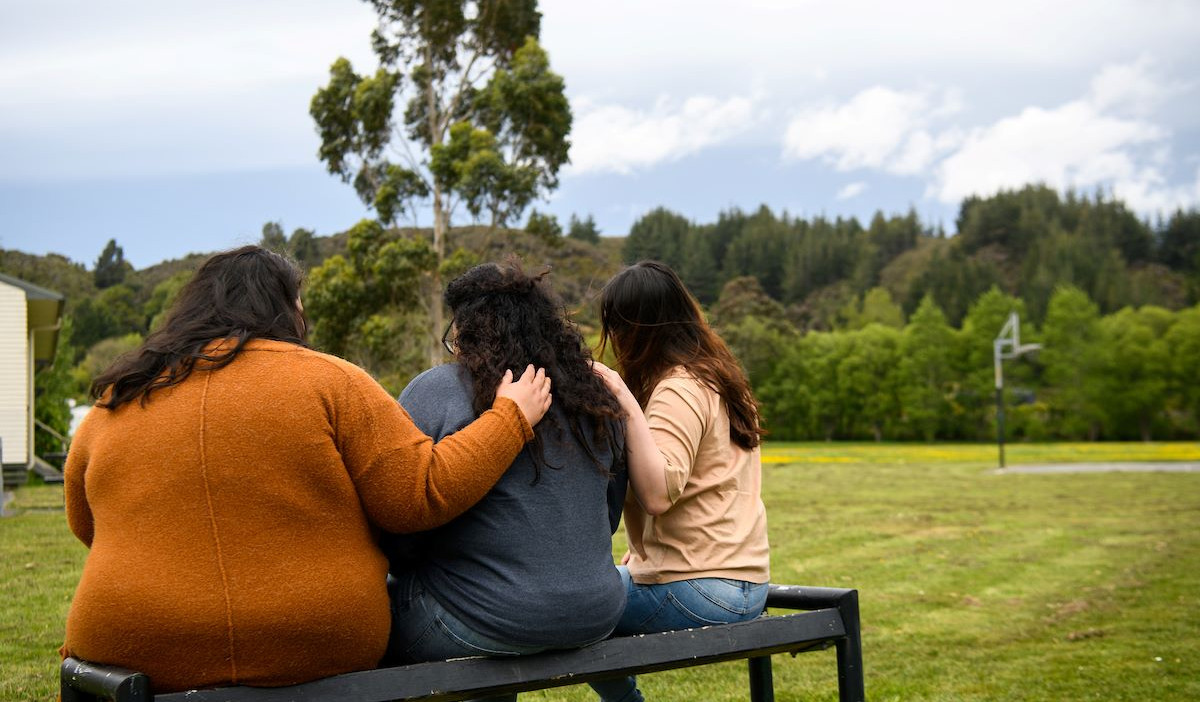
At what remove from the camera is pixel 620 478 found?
3.16 meters

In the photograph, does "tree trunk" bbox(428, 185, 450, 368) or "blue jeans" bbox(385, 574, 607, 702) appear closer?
"blue jeans" bbox(385, 574, 607, 702)

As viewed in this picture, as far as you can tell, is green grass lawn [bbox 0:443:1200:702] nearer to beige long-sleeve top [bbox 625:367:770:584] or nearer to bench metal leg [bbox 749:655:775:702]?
bench metal leg [bbox 749:655:775:702]

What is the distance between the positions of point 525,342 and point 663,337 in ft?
2.45

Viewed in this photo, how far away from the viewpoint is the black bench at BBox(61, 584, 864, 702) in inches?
96.4

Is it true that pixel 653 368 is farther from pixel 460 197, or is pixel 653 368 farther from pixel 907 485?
pixel 460 197

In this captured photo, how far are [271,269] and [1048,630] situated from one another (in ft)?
22.1

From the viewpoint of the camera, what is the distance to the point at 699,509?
341 centimetres

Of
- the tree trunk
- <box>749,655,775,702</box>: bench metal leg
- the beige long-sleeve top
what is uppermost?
the tree trunk

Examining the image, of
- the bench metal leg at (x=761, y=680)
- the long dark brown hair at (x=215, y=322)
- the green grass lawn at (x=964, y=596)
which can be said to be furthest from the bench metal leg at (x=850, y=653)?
the green grass lawn at (x=964, y=596)

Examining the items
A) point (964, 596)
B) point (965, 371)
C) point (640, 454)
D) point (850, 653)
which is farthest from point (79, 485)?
point (965, 371)

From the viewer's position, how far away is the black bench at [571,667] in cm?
245

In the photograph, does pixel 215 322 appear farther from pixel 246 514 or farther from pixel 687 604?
pixel 687 604

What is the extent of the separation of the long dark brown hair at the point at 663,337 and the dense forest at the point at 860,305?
0.43 ft

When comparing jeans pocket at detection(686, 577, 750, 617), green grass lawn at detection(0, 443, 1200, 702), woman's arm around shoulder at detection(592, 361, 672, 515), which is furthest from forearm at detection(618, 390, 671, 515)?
green grass lawn at detection(0, 443, 1200, 702)
